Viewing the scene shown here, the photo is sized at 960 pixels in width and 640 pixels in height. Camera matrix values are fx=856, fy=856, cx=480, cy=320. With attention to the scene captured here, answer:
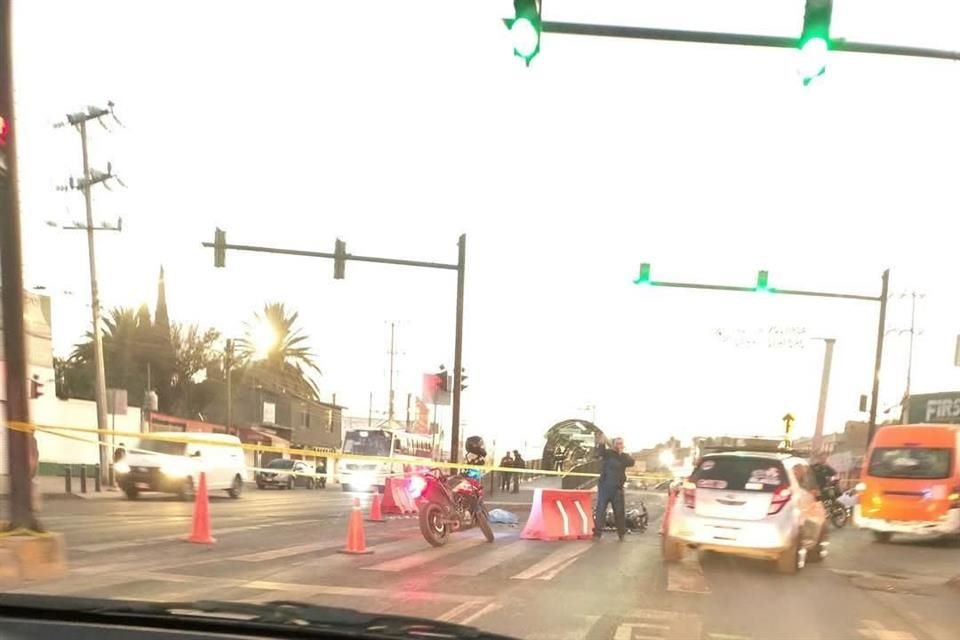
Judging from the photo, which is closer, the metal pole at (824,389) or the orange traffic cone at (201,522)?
the orange traffic cone at (201,522)

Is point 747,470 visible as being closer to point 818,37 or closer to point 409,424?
point 818,37

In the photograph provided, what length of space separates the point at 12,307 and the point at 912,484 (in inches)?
641

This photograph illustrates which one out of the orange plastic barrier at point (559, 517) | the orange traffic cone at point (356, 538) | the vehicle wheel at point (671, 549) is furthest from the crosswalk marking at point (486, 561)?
the vehicle wheel at point (671, 549)

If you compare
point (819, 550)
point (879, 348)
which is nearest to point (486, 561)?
point (819, 550)

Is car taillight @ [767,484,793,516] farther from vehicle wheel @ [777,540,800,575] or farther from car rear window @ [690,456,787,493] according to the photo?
vehicle wheel @ [777,540,800,575]

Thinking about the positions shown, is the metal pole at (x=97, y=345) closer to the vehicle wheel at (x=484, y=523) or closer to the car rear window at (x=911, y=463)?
the vehicle wheel at (x=484, y=523)

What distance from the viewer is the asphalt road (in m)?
7.11

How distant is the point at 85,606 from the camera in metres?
3.36

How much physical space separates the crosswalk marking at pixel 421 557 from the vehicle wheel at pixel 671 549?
2.84 metres

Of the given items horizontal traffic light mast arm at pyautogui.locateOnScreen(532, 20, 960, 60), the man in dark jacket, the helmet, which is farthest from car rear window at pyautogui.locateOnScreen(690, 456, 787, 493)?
horizontal traffic light mast arm at pyautogui.locateOnScreen(532, 20, 960, 60)

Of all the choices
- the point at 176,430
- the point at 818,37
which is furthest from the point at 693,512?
the point at 176,430

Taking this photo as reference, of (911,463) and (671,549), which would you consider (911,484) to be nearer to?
(911,463)

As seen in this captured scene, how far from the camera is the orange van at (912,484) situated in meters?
16.8

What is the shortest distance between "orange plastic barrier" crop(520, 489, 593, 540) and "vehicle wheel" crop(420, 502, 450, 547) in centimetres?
230
